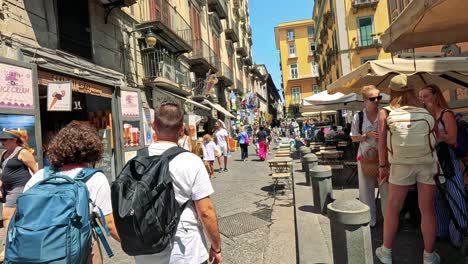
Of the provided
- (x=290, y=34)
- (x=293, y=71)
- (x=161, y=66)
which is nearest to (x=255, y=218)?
(x=161, y=66)

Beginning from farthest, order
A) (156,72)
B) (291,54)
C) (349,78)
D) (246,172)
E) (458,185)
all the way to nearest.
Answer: (291,54)
(156,72)
(246,172)
(349,78)
(458,185)

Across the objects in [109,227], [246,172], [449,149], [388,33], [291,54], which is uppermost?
[291,54]

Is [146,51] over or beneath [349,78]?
over

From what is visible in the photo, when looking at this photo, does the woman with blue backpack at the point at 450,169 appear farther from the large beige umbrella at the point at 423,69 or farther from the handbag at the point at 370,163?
the handbag at the point at 370,163

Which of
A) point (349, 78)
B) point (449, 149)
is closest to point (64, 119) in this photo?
point (349, 78)

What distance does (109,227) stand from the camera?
7.43 ft

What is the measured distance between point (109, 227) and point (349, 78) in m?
4.53

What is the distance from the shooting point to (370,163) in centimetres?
443

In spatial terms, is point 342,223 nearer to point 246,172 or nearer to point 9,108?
point 9,108

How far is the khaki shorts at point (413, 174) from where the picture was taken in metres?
3.04

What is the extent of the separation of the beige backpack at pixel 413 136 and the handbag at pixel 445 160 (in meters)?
0.48

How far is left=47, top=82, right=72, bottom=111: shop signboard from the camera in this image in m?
7.76

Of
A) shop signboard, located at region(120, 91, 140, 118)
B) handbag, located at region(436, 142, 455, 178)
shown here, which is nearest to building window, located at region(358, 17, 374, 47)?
shop signboard, located at region(120, 91, 140, 118)

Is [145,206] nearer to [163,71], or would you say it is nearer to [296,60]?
[163,71]
